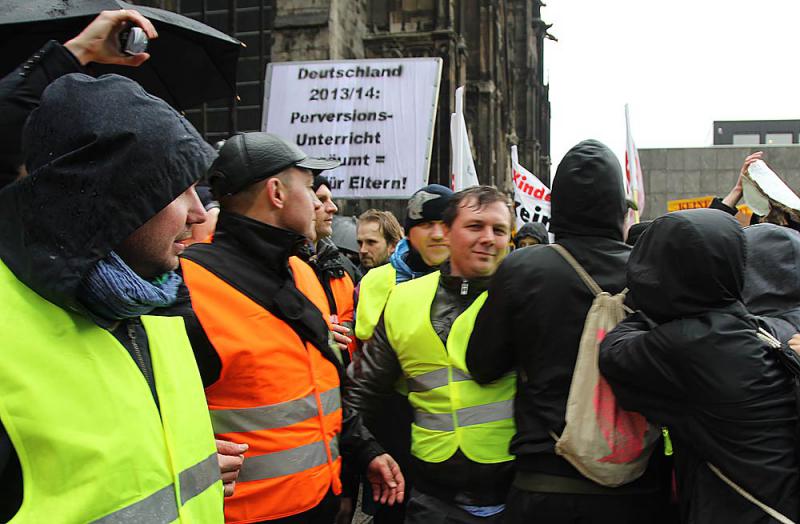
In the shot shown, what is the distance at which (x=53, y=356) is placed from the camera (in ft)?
3.90

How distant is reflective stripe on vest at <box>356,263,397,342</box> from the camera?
126 inches

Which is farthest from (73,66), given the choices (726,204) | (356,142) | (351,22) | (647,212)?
(647,212)

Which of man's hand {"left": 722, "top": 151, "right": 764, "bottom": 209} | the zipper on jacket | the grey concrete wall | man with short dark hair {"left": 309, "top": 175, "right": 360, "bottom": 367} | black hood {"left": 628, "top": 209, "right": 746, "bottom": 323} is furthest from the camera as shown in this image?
the grey concrete wall

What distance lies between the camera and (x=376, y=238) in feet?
17.7

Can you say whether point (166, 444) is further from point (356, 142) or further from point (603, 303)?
point (356, 142)

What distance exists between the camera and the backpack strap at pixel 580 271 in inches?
95.3

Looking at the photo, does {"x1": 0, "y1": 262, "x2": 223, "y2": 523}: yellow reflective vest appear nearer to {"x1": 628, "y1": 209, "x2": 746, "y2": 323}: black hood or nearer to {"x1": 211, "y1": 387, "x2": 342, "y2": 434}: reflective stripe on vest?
{"x1": 211, "y1": 387, "x2": 342, "y2": 434}: reflective stripe on vest

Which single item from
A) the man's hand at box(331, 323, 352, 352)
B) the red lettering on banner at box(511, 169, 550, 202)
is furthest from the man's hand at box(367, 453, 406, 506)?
the red lettering on banner at box(511, 169, 550, 202)

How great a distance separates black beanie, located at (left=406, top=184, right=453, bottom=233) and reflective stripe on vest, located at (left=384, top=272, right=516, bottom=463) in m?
0.91

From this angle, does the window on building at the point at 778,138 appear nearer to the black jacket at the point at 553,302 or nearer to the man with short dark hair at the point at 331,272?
Result: the man with short dark hair at the point at 331,272

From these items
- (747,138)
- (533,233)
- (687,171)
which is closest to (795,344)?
(533,233)

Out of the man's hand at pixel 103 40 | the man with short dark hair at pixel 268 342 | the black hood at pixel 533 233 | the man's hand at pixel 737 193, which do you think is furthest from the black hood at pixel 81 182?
the black hood at pixel 533 233

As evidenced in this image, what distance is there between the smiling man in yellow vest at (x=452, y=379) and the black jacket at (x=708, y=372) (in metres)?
0.60

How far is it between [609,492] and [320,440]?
3.21ft
